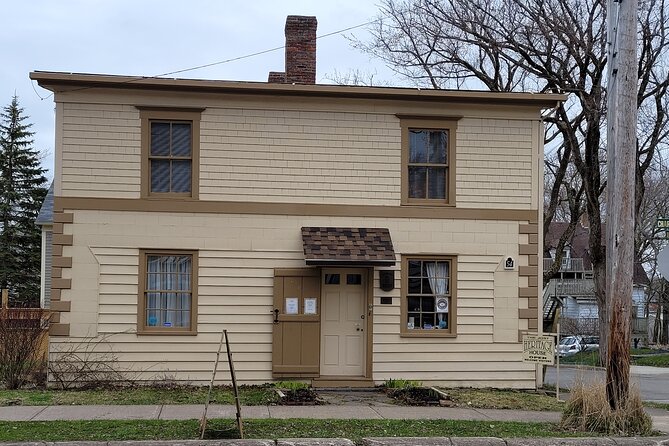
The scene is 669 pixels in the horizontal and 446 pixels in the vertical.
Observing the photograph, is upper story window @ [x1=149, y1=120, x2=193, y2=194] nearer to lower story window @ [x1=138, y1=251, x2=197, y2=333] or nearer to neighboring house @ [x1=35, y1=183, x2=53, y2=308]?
lower story window @ [x1=138, y1=251, x2=197, y2=333]

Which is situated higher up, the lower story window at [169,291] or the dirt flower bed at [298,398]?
the lower story window at [169,291]

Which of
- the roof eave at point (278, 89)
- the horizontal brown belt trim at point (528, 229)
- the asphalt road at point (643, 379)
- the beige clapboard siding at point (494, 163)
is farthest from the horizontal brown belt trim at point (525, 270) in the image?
the roof eave at point (278, 89)

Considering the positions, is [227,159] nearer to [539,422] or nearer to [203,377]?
[203,377]

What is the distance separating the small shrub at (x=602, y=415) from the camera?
10.5m

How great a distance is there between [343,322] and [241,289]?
2.01 meters

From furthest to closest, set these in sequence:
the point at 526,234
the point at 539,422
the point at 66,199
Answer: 1. the point at 526,234
2. the point at 66,199
3. the point at 539,422

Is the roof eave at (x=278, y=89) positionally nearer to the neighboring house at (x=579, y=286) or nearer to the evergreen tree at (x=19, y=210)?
the evergreen tree at (x=19, y=210)

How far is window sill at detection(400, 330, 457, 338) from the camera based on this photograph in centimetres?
1497

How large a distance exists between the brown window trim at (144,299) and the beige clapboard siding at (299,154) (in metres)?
1.12

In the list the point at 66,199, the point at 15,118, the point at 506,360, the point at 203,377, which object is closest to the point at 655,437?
the point at 506,360

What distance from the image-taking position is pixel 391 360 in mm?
14898

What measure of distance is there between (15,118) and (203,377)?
99.3ft

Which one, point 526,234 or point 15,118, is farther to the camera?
point 15,118

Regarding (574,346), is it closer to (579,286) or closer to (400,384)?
(579,286)
